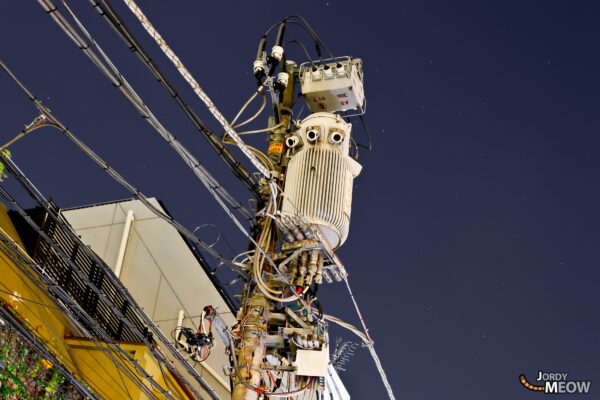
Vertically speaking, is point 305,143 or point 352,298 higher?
point 305,143

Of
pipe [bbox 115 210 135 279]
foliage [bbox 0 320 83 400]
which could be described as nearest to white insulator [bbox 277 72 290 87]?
foliage [bbox 0 320 83 400]

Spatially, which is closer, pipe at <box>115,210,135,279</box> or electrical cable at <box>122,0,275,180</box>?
electrical cable at <box>122,0,275,180</box>

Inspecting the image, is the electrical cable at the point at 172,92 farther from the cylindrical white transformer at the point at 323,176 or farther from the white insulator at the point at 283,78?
the white insulator at the point at 283,78

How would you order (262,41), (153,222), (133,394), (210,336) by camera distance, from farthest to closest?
Result: (153,222) < (133,394) < (262,41) < (210,336)

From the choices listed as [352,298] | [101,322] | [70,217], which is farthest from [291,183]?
[70,217]

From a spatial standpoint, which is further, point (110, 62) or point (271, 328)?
point (271, 328)

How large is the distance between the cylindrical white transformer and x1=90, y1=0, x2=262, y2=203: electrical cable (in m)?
0.62

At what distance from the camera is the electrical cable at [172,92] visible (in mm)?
7206

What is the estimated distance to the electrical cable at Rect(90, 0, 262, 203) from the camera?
23.6 ft

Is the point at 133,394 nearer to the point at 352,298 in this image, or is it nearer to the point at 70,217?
the point at 352,298

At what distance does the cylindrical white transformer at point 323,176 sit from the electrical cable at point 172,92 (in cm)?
62

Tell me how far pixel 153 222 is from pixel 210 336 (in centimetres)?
818

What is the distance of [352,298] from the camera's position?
34.0 feet

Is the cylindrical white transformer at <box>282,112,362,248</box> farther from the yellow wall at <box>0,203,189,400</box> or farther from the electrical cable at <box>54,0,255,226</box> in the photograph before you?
the yellow wall at <box>0,203,189,400</box>
